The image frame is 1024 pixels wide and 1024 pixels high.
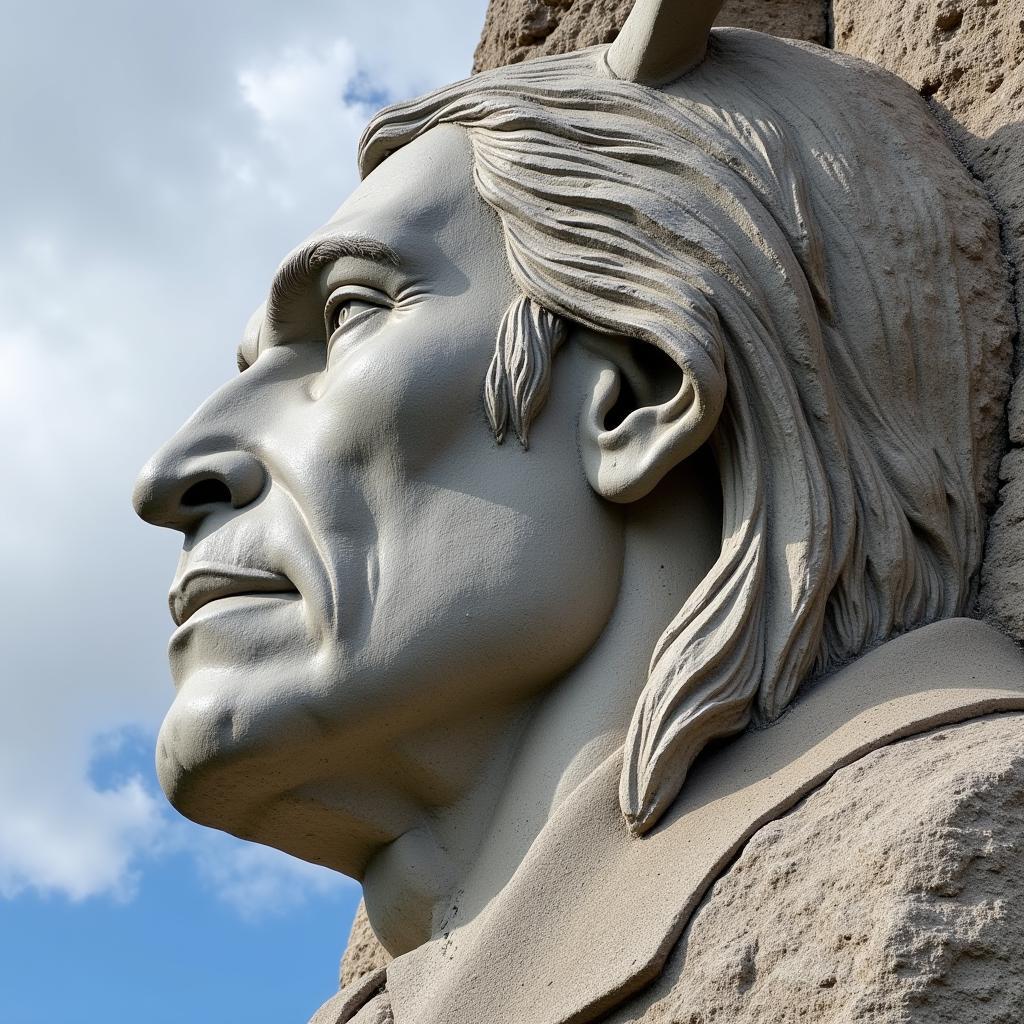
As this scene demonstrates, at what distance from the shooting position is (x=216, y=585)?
8.64 ft

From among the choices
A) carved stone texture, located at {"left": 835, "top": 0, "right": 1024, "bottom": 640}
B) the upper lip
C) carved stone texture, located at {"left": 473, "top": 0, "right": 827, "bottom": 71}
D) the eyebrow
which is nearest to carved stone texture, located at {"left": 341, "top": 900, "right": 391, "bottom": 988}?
the upper lip

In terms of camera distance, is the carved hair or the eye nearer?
the carved hair

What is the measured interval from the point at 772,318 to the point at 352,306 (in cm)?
64

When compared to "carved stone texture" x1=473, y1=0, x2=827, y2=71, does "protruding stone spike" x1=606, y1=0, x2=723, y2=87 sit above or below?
above

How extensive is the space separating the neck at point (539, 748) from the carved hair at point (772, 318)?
0.29ft

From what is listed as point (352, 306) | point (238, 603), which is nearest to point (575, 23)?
point (352, 306)

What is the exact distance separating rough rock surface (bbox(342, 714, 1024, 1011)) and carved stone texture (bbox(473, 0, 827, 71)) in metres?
1.94

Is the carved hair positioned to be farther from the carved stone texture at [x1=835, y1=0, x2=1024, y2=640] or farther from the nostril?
the nostril

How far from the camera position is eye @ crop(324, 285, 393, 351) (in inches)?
107

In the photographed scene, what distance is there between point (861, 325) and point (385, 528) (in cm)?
76

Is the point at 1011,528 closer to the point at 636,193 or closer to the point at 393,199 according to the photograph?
the point at 636,193

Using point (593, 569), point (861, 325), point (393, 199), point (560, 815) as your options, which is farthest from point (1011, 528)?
point (393, 199)

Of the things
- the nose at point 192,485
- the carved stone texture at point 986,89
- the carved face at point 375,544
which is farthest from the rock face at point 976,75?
the nose at point 192,485

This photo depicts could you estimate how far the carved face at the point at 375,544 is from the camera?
247 centimetres
